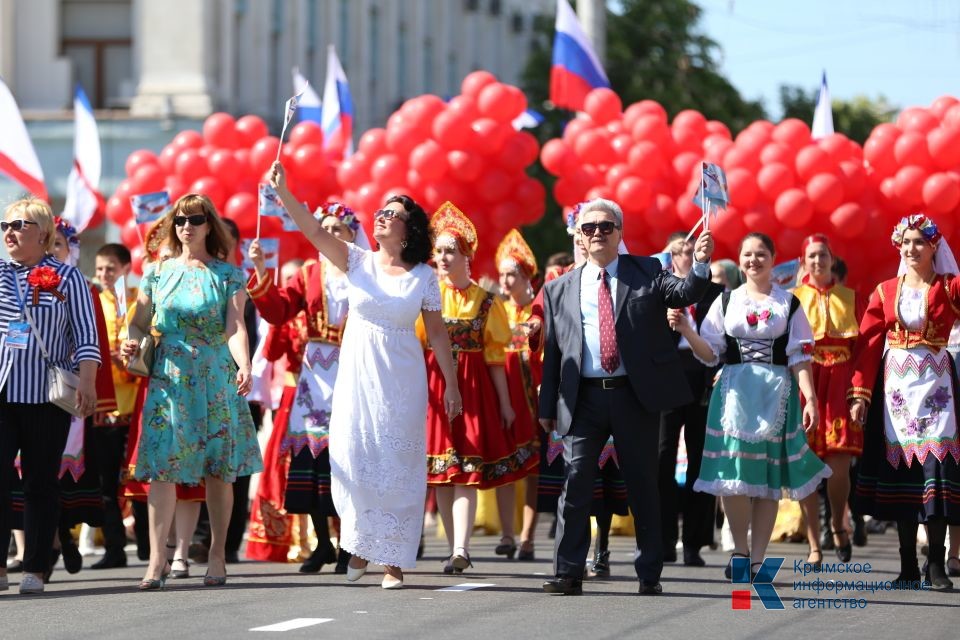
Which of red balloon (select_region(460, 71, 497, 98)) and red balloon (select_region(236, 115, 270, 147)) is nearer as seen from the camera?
red balloon (select_region(460, 71, 497, 98))

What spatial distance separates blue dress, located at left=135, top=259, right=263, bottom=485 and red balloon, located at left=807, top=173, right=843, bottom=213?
7.98 m

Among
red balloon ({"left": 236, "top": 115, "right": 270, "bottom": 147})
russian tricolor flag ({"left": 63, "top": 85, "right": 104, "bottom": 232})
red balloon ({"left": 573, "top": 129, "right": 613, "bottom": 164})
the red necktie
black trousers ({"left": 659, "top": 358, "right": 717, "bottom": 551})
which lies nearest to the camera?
the red necktie

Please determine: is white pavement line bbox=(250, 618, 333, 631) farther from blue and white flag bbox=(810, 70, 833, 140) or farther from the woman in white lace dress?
blue and white flag bbox=(810, 70, 833, 140)

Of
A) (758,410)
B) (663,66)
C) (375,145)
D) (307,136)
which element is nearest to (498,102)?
(375,145)

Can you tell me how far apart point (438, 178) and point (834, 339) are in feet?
18.7

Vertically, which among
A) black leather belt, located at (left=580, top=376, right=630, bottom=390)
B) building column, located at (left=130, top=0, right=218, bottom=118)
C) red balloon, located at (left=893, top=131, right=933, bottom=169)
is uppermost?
building column, located at (left=130, top=0, right=218, bottom=118)

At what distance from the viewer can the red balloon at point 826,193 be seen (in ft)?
56.3

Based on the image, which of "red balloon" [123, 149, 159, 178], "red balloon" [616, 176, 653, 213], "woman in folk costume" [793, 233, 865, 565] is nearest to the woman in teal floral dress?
"woman in folk costume" [793, 233, 865, 565]

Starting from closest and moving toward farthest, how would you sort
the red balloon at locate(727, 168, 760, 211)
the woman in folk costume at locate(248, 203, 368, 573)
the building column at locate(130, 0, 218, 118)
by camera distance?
the woman in folk costume at locate(248, 203, 368, 573)
the red balloon at locate(727, 168, 760, 211)
the building column at locate(130, 0, 218, 118)

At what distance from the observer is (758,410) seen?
1086 centimetres

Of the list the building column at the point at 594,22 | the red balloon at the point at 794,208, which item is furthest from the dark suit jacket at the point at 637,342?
the building column at the point at 594,22

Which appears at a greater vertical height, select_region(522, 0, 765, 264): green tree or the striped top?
select_region(522, 0, 765, 264): green tree

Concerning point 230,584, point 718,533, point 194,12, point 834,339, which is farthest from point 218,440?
point 194,12

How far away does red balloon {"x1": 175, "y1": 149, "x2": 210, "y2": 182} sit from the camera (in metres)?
19.0
